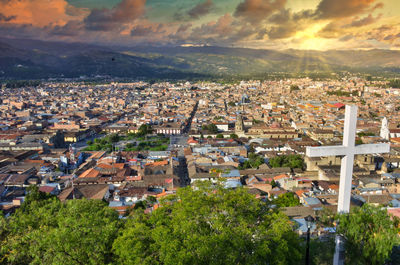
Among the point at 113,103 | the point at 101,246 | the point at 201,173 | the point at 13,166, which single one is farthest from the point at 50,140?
the point at 113,103

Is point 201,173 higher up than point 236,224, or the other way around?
point 236,224

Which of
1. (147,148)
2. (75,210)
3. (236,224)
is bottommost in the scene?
(147,148)

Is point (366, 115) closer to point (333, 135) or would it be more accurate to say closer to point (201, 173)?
point (333, 135)

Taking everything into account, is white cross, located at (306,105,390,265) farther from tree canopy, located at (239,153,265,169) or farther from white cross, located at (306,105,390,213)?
tree canopy, located at (239,153,265,169)

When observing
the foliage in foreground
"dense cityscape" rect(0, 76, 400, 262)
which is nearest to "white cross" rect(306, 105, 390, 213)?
the foliage in foreground

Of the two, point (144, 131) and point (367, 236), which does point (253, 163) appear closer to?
point (367, 236)

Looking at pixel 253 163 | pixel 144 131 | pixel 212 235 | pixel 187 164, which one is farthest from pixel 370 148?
pixel 144 131

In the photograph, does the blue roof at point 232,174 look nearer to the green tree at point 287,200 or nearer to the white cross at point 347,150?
the green tree at point 287,200
